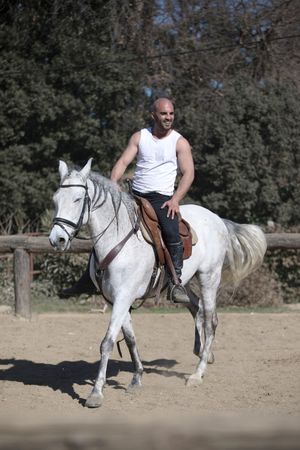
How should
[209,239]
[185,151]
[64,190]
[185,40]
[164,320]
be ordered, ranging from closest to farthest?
[64,190] → [185,151] → [209,239] → [164,320] → [185,40]

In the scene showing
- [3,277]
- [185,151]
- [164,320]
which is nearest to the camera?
[185,151]

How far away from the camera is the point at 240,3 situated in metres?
22.0

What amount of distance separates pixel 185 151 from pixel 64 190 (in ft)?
4.15

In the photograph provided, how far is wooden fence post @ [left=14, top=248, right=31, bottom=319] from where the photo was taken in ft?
35.2

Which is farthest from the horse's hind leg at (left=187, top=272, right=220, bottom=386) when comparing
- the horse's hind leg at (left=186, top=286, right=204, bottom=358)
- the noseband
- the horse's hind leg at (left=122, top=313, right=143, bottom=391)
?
the noseband

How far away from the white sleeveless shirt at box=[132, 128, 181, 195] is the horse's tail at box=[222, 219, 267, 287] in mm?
1489

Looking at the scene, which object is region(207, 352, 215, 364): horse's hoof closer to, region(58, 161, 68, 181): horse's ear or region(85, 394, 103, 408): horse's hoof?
region(85, 394, 103, 408): horse's hoof

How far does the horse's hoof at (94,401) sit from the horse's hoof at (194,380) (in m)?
1.17

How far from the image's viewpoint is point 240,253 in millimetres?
7895

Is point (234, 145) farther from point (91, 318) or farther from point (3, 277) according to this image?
point (91, 318)

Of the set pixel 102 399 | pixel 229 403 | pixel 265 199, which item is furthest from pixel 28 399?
pixel 265 199

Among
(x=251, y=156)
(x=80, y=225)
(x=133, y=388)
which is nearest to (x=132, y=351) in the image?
(x=133, y=388)

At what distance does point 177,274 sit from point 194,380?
108 cm

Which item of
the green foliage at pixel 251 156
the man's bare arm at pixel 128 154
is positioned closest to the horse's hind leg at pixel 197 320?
the man's bare arm at pixel 128 154
